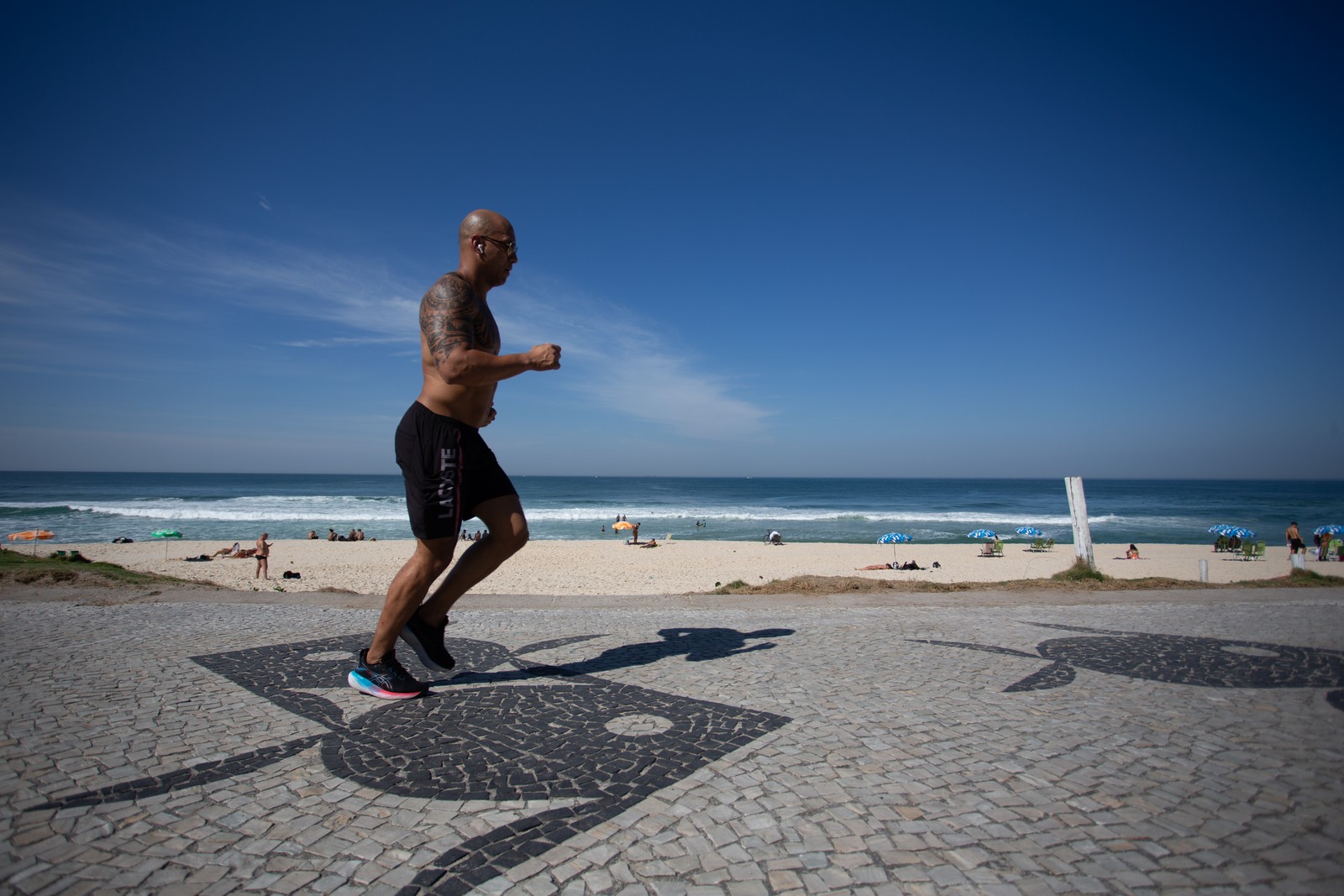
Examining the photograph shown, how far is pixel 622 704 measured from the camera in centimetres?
358

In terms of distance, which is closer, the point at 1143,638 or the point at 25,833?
the point at 25,833

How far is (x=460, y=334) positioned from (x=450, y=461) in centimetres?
70

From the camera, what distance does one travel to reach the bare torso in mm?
3742

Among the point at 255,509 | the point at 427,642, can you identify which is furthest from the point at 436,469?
the point at 255,509

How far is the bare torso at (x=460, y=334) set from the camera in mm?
3742

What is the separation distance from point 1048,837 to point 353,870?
2.12m

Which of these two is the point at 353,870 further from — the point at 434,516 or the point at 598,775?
the point at 434,516

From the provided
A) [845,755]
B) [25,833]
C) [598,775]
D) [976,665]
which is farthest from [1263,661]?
[25,833]

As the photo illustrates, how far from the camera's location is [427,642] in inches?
153

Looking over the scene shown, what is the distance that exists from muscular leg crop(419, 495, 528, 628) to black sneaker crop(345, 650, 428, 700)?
13.1 inches

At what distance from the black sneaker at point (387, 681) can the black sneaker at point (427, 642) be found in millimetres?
169

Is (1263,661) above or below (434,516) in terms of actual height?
below

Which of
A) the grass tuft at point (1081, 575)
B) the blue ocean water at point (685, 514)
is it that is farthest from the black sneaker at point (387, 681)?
the blue ocean water at point (685, 514)

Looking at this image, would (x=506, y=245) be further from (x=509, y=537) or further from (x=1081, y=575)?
(x=1081, y=575)
